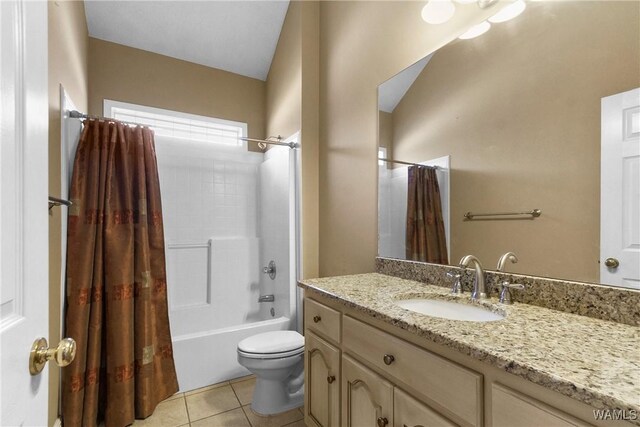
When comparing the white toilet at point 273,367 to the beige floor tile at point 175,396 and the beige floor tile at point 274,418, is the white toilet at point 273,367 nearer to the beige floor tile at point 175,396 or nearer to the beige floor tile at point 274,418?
the beige floor tile at point 274,418

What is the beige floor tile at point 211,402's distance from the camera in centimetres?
183

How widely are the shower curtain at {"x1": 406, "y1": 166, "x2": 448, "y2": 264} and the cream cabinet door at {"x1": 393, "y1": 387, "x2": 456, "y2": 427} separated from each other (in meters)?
0.69

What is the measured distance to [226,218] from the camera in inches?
116

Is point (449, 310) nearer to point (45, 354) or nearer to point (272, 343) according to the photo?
point (272, 343)

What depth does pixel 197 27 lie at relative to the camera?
2705mm

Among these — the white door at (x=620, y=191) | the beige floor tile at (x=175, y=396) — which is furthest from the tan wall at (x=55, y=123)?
the white door at (x=620, y=191)

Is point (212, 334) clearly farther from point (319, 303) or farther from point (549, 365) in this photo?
point (549, 365)

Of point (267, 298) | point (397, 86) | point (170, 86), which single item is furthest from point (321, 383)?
point (170, 86)

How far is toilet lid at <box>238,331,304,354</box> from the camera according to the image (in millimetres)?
1803

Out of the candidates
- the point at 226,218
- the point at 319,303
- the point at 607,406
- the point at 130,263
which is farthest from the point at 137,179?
the point at 607,406

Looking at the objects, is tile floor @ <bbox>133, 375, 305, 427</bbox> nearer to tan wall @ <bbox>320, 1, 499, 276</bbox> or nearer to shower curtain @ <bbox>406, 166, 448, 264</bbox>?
tan wall @ <bbox>320, 1, 499, 276</bbox>

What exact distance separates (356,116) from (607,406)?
1.83 meters

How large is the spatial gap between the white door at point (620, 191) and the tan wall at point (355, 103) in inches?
31.6

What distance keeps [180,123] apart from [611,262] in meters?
3.22
